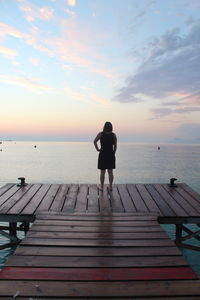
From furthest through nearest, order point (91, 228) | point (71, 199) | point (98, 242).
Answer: point (71, 199) → point (91, 228) → point (98, 242)

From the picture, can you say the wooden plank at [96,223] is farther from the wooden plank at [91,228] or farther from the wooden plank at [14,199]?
the wooden plank at [14,199]

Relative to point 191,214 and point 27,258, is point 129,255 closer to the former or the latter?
point 27,258

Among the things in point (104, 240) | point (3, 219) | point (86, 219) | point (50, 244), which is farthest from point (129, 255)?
point (3, 219)

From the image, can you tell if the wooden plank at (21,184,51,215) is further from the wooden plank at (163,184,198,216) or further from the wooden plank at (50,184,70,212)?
the wooden plank at (163,184,198,216)

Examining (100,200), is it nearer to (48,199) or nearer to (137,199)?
(137,199)

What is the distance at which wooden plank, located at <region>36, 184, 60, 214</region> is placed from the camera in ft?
22.7

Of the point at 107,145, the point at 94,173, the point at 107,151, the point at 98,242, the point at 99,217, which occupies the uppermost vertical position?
the point at 107,145

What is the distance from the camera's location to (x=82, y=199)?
7934 mm

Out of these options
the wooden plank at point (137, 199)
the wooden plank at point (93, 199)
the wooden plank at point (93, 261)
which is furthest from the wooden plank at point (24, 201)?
the wooden plank at point (137, 199)

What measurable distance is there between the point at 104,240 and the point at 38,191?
483 centimetres

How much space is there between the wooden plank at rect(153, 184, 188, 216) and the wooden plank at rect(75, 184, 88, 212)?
2.79 meters

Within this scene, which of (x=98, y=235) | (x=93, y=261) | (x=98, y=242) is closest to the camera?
(x=93, y=261)

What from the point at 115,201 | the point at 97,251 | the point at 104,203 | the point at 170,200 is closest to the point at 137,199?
the point at 115,201

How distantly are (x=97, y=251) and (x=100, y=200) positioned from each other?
11.7 ft
